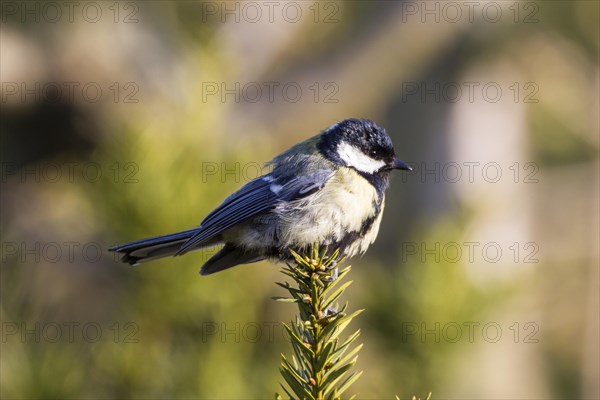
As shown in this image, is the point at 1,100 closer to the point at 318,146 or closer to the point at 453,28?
the point at 318,146

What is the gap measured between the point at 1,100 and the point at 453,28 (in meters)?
2.24

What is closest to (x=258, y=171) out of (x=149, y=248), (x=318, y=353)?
(x=149, y=248)

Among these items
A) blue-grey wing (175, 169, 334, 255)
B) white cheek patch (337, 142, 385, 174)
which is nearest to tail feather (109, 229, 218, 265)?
blue-grey wing (175, 169, 334, 255)

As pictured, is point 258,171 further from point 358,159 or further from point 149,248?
point 149,248

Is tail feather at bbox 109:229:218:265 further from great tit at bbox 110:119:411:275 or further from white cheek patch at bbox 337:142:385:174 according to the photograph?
white cheek patch at bbox 337:142:385:174

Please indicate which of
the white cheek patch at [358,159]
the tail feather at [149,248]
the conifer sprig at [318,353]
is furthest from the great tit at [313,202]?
the conifer sprig at [318,353]

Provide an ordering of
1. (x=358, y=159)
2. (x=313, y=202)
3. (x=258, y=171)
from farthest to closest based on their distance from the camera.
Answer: (x=258, y=171)
(x=358, y=159)
(x=313, y=202)

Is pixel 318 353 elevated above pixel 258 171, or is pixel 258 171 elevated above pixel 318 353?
pixel 258 171

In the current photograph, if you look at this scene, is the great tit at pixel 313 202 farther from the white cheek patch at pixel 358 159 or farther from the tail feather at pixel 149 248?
the tail feather at pixel 149 248

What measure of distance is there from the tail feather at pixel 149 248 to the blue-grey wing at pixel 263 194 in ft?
0.61

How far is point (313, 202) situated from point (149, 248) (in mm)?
531

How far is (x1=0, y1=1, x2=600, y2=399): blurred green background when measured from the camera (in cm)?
148

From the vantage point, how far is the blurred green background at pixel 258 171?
148 cm

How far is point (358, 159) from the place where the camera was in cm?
201
